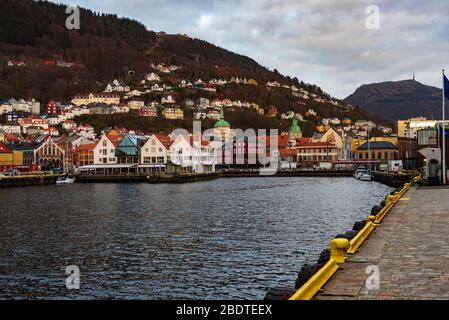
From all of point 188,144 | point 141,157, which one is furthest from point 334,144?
point 141,157

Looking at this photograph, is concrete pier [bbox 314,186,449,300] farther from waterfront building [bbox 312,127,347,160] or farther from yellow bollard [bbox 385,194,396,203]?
A: waterfront building [bbox 312,127,347,160]

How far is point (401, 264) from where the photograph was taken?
15586mm

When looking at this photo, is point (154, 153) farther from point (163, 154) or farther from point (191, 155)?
point (191, 155)

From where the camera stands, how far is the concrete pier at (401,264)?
12.5 m

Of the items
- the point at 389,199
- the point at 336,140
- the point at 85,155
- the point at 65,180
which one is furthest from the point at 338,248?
the point at 336,140

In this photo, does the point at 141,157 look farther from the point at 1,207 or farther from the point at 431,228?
the point at 431,228

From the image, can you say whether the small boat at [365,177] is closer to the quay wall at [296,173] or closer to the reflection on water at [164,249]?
the quay wall at [296,173]

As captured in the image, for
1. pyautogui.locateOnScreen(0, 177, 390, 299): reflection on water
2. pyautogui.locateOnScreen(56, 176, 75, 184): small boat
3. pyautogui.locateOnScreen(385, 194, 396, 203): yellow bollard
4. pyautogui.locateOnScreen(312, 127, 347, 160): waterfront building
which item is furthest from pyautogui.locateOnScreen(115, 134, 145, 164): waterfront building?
pyautogui.locateOnScreen(385, 194, 396, 203): yellow bollard

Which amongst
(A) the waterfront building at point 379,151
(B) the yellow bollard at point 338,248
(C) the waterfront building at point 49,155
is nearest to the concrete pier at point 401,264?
(B) the yellow bollard at point 338,248

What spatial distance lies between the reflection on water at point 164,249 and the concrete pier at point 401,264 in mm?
4159

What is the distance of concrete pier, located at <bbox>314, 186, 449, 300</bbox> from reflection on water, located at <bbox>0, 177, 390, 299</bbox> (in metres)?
4.16

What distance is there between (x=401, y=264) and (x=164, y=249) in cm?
1617

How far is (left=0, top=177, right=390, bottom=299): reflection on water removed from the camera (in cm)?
2105

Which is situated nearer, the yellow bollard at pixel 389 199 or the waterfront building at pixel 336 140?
the yellow bollard at pixel 389 199
